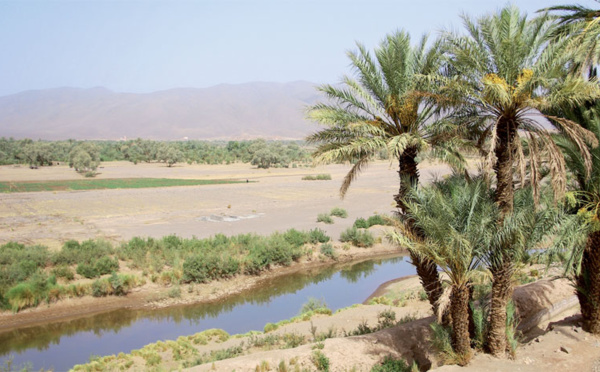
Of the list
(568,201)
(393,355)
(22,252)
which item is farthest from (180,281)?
(568,201)

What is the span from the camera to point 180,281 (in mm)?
23578

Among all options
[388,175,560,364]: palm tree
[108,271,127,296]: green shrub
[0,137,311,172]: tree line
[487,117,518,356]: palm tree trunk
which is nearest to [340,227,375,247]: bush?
[108,271,127,296]: green shrub

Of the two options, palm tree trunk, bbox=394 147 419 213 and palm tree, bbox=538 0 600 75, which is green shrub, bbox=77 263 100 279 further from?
palm tree, bbox=538 0 600 75

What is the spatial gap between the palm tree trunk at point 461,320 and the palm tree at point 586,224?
2.62m

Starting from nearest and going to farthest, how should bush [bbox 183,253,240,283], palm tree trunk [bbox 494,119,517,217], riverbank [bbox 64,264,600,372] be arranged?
palm tree trunk [bbox 494,119,517,217], riverbank [bbox 64,264,600,372], bush [bbox 183,253,240,283]

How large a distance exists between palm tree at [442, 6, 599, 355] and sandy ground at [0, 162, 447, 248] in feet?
34.5

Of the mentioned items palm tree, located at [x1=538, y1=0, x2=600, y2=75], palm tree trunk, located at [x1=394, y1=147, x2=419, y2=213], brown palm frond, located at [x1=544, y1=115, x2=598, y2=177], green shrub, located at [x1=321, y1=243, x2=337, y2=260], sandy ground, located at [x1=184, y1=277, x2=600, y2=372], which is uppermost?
palm tree, located at [x1=538, y1=0, x2=600, y2=75]

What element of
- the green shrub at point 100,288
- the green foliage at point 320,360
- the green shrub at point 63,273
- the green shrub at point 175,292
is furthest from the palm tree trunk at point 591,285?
the green shrub at point 63,273

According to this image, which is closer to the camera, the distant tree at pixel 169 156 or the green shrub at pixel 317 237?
the green shrub at pixel 317 237

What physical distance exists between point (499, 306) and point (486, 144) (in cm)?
371

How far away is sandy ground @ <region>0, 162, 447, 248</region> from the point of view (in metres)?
32.9

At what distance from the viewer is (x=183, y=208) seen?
140 ft

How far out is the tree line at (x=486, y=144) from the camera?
9.87 meters

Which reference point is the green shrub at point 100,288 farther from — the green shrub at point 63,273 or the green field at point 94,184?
the green field at point 94,184
